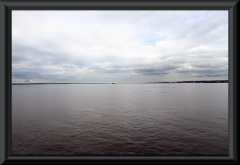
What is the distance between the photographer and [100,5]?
143 cm

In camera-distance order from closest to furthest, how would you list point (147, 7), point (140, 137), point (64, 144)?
point (147, 7) → point (64, 144) → point (140, 137)

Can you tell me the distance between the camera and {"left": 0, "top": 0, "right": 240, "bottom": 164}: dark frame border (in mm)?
1367

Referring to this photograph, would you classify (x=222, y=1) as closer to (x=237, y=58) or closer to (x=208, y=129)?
(x=237, y=58)

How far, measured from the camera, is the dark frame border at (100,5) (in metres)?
1.37

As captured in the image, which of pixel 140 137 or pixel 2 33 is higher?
pixel 2 33

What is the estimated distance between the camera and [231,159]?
1383 mm

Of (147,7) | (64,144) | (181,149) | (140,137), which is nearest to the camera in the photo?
(147,7)

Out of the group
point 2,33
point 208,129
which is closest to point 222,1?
point 2,33
